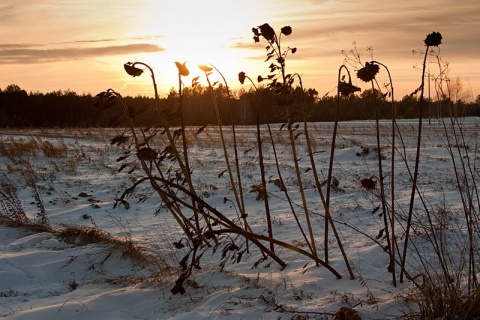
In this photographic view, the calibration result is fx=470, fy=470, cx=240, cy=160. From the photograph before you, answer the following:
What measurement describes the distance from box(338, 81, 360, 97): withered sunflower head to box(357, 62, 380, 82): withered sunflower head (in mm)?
79

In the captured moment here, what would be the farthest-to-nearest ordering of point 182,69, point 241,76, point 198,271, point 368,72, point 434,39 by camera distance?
point 198,271 → point 241,76 → point 182,69 → point 368,72 → point 434,39

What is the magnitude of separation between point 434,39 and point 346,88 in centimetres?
52

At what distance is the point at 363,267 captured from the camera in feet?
10.7

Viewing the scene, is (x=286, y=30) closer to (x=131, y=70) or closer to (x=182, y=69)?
(x=182, y=69)

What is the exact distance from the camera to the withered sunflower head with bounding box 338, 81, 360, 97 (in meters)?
2.66

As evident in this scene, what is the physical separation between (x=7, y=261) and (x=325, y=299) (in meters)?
2.65

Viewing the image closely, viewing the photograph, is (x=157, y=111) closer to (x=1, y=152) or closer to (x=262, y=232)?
(x=262, y=232)

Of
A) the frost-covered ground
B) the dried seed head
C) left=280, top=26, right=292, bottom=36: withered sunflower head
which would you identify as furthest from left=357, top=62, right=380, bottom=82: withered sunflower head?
the dried seed head

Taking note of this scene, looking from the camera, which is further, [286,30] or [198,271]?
[198,271]

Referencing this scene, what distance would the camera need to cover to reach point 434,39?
2.44 metres

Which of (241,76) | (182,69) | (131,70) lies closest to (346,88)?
(241,76)

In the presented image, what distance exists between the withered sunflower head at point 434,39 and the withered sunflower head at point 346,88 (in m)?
0.43

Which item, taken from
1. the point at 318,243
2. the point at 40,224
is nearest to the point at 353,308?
the point at 318,243

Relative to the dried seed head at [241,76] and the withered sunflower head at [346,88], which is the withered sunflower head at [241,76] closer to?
the dried seed head at [241,76]
